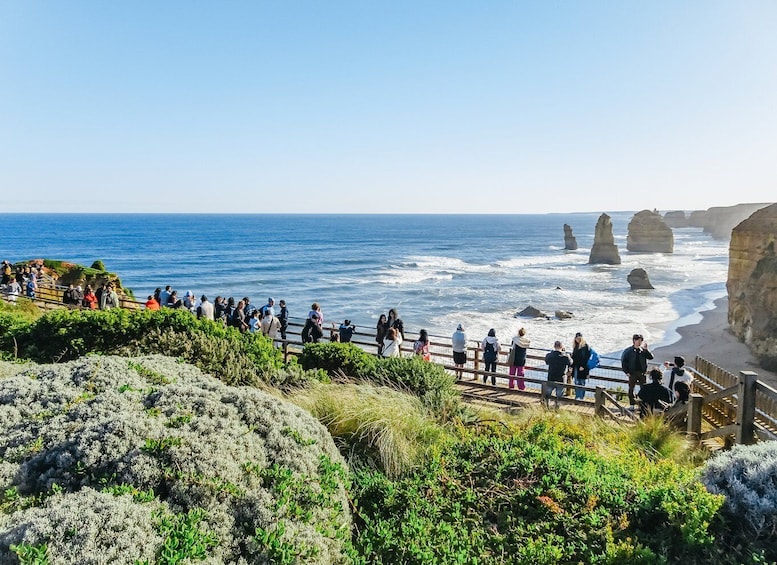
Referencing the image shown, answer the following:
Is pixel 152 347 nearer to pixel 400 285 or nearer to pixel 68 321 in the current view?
pixel 68 321

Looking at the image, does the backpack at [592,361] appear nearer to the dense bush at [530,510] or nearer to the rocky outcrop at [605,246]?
the dense bush at [530,510]

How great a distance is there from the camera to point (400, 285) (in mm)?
54094

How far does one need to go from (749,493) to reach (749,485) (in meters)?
0.12

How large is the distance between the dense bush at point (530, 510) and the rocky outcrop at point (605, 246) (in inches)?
2943

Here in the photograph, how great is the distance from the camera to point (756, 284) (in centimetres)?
2836

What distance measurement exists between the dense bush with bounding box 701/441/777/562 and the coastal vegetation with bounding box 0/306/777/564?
0.04 feet

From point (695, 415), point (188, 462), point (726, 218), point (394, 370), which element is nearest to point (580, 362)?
point (695, 415)

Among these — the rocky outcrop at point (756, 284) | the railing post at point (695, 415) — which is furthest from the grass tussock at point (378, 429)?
the rocky outcrop at point (756, 284)

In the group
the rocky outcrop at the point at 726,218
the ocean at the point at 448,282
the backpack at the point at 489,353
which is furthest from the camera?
the rocky outcrop at the point at 726,218

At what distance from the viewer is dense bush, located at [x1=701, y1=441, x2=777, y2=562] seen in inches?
152

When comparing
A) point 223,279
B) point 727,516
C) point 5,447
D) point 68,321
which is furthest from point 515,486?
point 223,279

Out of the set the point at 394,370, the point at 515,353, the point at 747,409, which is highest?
the point at 394,370

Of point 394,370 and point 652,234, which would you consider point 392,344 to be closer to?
point 394,370

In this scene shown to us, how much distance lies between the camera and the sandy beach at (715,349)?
23938 mm
